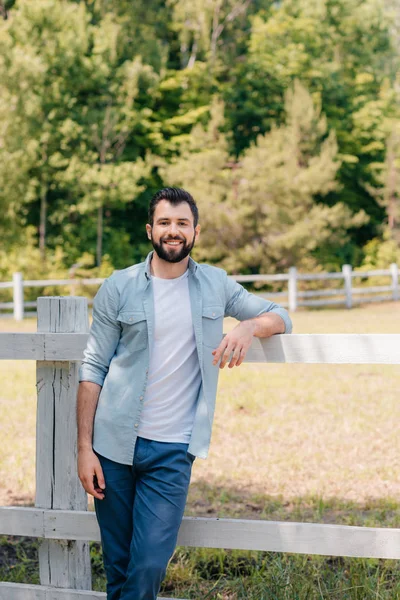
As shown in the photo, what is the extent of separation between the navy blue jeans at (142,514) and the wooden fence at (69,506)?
29 centimetres

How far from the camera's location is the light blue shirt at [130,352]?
2.87m

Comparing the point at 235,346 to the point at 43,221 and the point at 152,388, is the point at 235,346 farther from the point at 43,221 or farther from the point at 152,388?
the point at 43,221

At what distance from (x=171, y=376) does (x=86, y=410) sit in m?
0.33

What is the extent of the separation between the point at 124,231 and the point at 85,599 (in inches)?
1249

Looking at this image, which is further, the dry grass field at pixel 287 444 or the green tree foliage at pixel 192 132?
the green tree foliage at pixel 192 132

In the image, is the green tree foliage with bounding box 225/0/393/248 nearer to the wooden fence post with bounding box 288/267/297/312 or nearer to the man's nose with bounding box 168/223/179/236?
the wooden fence post with bounding box 288/267/297/312

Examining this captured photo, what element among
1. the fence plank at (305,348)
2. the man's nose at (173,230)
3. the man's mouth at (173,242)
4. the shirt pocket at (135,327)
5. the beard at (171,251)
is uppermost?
the man's nose at (173,230)

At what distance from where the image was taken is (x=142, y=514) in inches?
111

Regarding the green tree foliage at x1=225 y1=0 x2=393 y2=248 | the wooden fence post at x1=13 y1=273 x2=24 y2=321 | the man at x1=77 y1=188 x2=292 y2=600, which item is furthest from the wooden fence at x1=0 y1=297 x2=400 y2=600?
the green tree foliage at x1=225 y1=0 x2=393 y2=248

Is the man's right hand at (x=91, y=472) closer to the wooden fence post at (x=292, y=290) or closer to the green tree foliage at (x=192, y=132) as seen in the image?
the wooden fence post at (x=292, y=290)

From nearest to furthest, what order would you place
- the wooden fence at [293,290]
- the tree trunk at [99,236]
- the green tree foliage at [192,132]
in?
the wooden fence at [293,290]
the green tree foliage at [192,132]
the tree trunk at [99,236]

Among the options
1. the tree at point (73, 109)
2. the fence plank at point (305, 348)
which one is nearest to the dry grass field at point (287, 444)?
the fence plank at point (305, 348)

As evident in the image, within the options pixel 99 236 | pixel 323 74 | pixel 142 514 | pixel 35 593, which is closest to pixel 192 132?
pixel 99 236

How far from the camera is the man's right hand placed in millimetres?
2904
